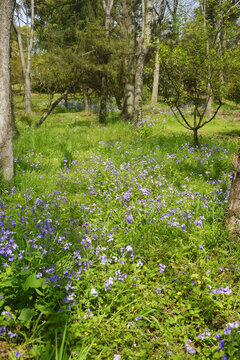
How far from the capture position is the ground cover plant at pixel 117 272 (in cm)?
207

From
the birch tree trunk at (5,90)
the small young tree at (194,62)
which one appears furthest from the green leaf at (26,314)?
the small young tree at (194,62)

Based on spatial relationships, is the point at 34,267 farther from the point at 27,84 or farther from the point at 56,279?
the point at 27,84

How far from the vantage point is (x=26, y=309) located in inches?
83.4

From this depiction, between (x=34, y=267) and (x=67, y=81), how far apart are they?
955 centimetres

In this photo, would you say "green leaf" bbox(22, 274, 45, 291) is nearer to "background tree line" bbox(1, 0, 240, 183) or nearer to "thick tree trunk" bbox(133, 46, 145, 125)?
"background tree line" bbox(1, 0, 240, 183)

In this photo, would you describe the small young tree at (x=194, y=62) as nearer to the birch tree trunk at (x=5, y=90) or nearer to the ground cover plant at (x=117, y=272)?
the ground cover plant at (x=117, y=272)

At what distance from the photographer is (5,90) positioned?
14.1ft

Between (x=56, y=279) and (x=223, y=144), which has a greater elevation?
(x=223, y=144)

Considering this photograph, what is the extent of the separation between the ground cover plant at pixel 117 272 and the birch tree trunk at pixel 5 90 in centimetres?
46

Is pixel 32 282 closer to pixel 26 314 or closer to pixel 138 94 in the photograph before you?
pixel 26 314

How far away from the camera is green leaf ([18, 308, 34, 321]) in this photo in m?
2.03

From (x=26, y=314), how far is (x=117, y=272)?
36.5 inches

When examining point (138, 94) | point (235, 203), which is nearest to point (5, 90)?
point (235, 203)

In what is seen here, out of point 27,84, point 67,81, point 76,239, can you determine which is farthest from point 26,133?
point 27,84
